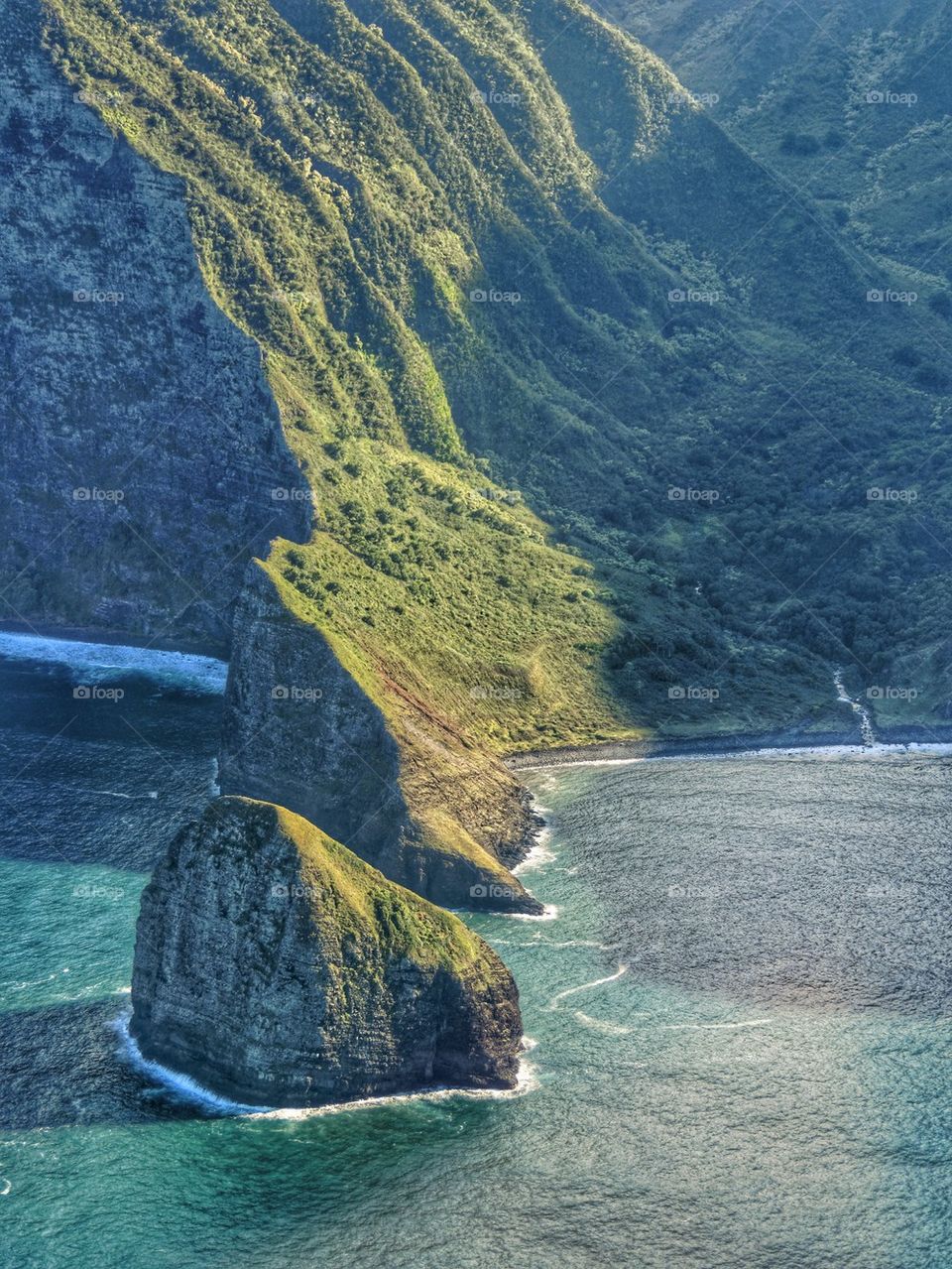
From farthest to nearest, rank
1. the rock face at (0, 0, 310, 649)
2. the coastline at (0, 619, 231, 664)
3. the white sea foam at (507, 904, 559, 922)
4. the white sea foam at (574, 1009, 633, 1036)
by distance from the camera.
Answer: the rock face at (0, 0, 310, 649), the coastline at (0, 619, 231, 664), the white sea foam at (507, 904, 559, 922), the white sea foam at (574, 1009, 633, 1036)

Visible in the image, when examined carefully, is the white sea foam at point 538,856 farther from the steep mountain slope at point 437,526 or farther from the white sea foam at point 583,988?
the white sea foam at point 583,988

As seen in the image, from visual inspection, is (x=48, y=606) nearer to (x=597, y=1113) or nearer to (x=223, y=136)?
(x=223, y=136)

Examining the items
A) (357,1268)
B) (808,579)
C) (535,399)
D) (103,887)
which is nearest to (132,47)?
(535,399)

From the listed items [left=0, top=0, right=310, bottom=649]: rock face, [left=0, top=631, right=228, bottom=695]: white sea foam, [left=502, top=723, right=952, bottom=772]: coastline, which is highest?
[left=0, top=0, right=310, bottom=649]: rock face

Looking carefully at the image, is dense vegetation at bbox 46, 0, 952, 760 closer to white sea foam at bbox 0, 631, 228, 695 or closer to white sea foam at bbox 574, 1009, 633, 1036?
white sea foam at bbox 0, 631, 228, 695

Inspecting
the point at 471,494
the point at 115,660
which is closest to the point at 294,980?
the point at 115,660

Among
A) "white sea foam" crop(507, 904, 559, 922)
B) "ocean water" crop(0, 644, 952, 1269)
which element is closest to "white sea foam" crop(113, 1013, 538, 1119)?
"ocean water" crop(0, 644, 952, 1269)

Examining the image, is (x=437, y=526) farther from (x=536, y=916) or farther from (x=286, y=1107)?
(x=286, y=1107)
